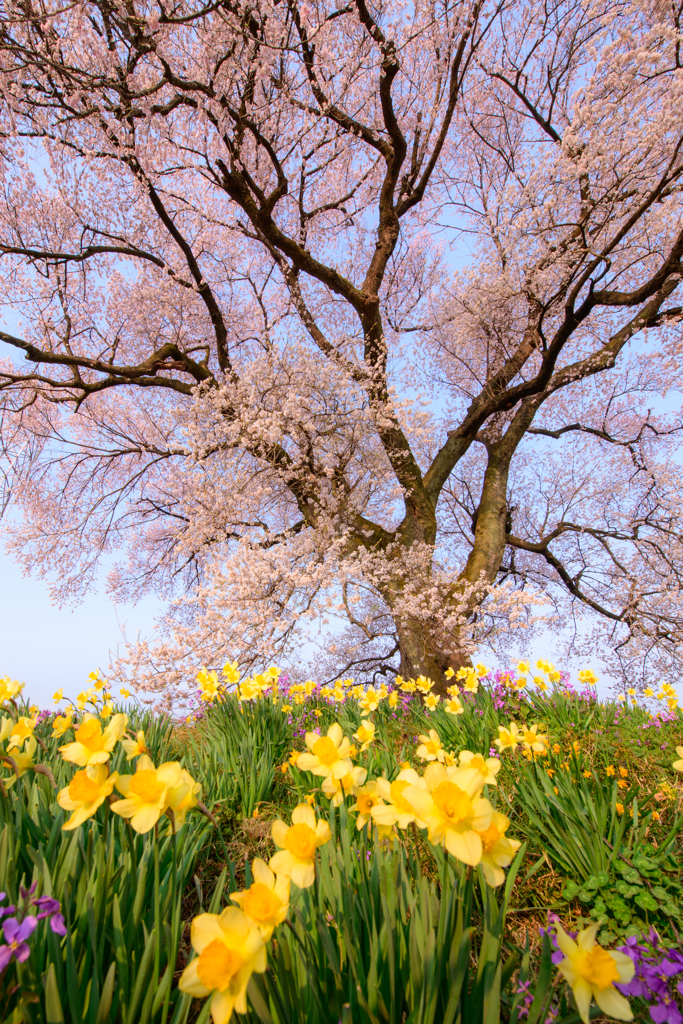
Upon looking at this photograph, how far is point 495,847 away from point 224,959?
535 mm

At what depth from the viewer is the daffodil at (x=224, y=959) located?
2.39ft

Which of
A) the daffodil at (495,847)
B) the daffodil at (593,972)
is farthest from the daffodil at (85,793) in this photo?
the daffodil at (593,972)

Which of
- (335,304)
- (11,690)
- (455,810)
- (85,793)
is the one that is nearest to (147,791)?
(85,793)

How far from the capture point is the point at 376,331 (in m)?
7.11

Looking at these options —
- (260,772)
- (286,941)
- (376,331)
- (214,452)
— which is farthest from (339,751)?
(376,331)

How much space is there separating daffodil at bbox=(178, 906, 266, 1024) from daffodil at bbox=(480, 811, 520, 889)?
1.49ft

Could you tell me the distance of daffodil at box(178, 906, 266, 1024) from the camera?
0.73m

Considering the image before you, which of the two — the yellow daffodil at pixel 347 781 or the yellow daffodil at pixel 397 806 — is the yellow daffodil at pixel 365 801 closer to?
the yellow daffodil at pixel 347 781

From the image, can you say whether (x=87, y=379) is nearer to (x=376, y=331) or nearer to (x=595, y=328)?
(x=376, y=331)

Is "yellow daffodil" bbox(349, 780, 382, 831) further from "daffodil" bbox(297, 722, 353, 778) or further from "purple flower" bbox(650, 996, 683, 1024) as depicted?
"purple flower" bbox(650, 996, 683, 1024)

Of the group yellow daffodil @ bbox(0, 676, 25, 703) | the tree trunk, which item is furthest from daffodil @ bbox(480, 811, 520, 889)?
the tree trunk

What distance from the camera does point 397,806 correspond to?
3.50ft

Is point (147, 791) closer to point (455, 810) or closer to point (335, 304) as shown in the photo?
point (455, 810)

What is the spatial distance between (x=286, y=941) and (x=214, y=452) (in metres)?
5.79
